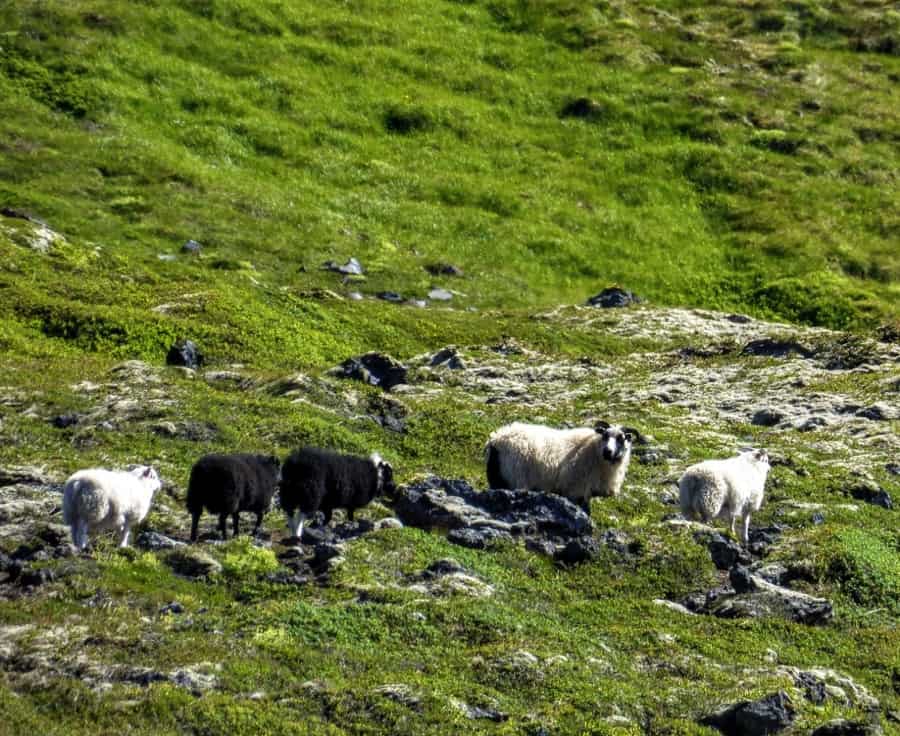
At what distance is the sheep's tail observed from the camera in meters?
26.5

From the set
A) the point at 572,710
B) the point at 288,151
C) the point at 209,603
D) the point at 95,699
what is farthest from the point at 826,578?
the point at 288,151

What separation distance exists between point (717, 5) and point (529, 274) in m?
48.8

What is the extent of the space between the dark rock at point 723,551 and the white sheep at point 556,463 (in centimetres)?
292

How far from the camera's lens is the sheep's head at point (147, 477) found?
21.3 metres

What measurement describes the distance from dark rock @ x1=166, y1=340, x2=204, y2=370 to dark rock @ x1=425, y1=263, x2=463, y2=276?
2466 cm

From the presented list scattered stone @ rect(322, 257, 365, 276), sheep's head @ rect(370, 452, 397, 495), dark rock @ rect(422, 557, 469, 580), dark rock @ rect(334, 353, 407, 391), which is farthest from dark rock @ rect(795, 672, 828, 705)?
scattered stone @ rect(322, 257, 365, 276)

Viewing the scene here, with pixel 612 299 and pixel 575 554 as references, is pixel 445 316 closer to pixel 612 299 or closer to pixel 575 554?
pixel 612 299

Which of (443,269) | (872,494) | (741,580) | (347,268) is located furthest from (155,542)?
(443,269)

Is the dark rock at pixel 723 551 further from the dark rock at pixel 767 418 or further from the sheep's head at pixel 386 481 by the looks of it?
the dark rock at pixel 767 418

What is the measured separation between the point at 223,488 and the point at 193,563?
185 centimetres

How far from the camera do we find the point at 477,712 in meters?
16.0

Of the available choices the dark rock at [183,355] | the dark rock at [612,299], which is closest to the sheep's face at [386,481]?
the dark rock at [183,355]

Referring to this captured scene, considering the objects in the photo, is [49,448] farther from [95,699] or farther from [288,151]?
[288,151]

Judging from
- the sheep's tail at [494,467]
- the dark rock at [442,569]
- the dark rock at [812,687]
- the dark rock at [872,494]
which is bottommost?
the dark rock at [872,494]
